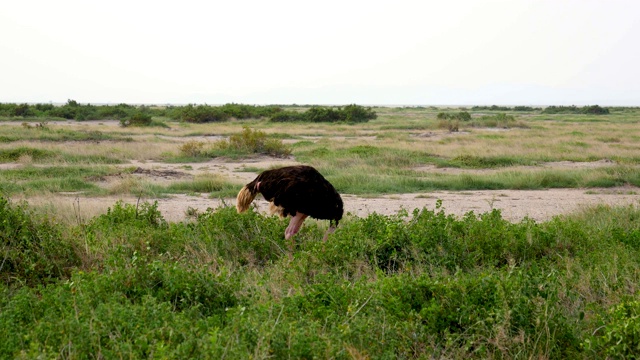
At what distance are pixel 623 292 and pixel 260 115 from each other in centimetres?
5293

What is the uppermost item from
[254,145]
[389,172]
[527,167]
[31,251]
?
[31,251]

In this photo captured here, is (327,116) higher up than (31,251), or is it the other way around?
(31,251)

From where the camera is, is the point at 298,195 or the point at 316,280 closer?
the point at 316,280

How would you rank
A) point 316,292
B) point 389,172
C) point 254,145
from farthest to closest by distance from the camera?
point 254,145 → point 389,172 → point 316,292

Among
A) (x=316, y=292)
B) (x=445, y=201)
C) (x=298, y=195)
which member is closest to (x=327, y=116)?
(x=445, y=201)

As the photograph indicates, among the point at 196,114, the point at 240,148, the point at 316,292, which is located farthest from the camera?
the point at 196,114

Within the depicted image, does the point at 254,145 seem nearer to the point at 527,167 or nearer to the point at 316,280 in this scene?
the point at 527,167

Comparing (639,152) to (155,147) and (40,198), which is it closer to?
(155,147)

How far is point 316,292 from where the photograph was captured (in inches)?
200

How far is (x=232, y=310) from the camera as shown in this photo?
4.62 metres

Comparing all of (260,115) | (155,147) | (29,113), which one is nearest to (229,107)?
(260,115)

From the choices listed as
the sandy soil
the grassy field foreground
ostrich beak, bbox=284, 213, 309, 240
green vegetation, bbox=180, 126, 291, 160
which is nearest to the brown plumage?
ostrich beak, bbox=284, 213, 309, 240

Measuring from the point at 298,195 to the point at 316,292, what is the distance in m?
2.10

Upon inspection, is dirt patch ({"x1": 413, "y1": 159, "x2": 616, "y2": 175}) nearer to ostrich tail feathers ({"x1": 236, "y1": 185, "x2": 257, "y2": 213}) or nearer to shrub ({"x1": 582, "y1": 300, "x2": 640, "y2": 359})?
ostrich tail feathers ({"x1": 236, "y1": 185, "x2": 257, "y2": 213})
